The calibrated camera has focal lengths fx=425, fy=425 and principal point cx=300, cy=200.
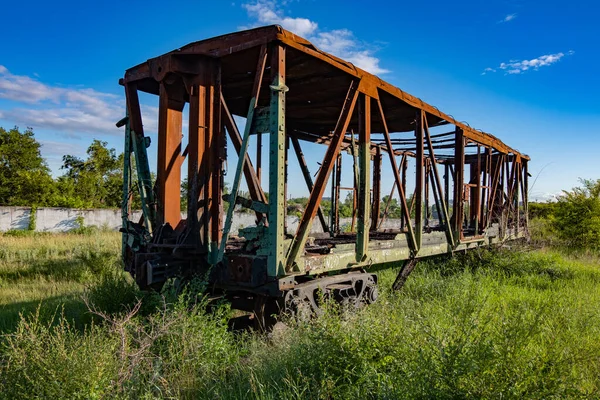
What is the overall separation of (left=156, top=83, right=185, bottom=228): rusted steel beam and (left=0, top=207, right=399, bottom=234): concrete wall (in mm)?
16078

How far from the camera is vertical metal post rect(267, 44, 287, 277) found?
14.7 feet

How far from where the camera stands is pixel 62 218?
2348 cm

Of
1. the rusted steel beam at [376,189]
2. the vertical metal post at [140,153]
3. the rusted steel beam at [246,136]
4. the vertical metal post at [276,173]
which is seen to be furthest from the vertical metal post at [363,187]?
the rusted steel beam at [376,189]

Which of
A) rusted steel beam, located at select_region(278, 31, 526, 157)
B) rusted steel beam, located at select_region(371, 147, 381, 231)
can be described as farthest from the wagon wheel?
rusted steel beam, located at select_region(371, 147, 381, 231)

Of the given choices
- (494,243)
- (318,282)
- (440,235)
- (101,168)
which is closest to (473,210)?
(494,243)

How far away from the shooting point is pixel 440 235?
8.91 meters

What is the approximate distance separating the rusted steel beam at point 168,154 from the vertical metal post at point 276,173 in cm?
170

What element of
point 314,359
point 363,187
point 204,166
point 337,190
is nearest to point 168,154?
point 204,166

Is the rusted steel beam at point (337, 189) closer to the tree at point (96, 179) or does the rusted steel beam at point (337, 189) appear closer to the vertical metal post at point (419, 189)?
the vertical metal post at point (419, 189)

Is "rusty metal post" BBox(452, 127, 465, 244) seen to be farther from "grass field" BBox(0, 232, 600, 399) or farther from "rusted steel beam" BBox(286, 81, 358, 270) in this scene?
"rusted steel beam" BBox(286, 81, 358, 270)

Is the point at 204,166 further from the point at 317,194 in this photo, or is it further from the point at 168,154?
the point at 317,194

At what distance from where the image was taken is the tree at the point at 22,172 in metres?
28.3

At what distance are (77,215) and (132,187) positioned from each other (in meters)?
20.0

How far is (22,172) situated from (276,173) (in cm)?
3039
